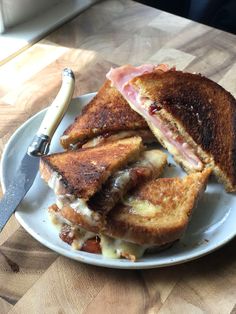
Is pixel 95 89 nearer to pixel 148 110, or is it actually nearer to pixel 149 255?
pixel 148 110

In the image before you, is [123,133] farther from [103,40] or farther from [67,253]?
[103,40]

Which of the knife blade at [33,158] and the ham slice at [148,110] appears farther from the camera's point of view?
the ham slice at [148,110]

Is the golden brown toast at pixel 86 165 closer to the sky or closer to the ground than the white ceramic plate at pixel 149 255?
closer to the sky

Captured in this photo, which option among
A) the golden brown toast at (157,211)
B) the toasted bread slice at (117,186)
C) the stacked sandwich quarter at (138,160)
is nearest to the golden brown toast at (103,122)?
the stacked sandwich quarter at (138,160)

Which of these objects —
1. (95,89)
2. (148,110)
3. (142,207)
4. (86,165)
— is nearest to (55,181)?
(86,165)

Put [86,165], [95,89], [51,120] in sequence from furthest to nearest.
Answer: [95,89]
[51,120]
[86,165]

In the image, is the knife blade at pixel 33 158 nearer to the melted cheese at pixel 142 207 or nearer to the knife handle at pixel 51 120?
the knife handle at pixel 51 120
